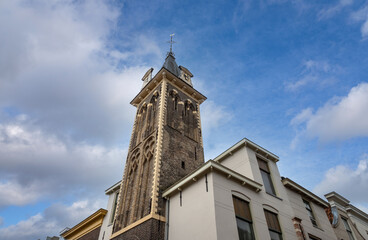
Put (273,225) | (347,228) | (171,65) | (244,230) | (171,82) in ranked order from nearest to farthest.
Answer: (244,230)
(273,225)
(347,228)
(171,82)
(171,65)

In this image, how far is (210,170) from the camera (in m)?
13.4

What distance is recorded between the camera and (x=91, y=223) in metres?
23.7

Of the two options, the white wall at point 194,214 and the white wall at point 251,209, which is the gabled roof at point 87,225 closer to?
the white wall at point 194,214

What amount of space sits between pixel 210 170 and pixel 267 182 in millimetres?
5752

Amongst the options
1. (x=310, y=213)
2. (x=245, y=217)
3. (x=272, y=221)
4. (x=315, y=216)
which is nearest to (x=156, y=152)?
(x=245, y=217)

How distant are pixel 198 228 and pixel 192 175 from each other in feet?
9.69

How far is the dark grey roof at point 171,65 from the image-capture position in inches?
1144

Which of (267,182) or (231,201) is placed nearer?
(231,201)

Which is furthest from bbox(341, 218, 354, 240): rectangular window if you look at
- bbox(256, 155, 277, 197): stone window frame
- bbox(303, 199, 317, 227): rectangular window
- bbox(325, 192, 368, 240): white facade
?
bbox(256, 155, 277, 197): stone window frame

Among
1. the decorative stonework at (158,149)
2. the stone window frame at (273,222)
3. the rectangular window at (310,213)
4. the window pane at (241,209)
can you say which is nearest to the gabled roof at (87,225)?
the decorative stonework at (158,149)

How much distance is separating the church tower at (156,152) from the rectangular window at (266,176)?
5.52m

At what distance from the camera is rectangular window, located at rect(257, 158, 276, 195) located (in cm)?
1659

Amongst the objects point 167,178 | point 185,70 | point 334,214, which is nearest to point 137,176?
point 167,178

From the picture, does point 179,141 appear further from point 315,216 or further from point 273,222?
point 315,216
